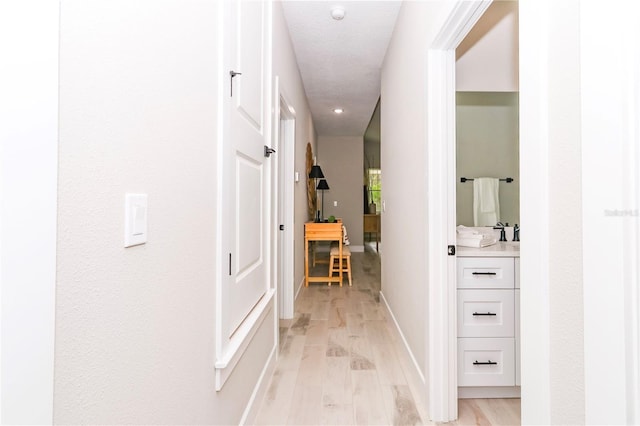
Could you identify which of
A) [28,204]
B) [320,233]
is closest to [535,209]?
[28,204]

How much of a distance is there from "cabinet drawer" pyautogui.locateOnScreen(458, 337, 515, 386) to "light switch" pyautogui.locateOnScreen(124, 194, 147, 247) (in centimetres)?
186

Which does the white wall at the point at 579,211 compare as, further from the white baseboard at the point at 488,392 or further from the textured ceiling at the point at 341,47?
the textured ceiling at the point at 341,47

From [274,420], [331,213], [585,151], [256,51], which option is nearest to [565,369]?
[585,151]

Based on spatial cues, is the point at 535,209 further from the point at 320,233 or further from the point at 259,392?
the point at 320,233

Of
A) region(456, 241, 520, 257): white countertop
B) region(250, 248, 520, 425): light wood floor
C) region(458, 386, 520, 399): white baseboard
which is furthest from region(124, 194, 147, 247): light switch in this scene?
region(458, 386, 520, 399): white baseboard

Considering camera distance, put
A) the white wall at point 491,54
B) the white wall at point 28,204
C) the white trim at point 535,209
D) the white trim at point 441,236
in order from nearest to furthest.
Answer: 1. the white wall at point 28,204
2. the white trim at point 535,209
3. the white trim at point 441,236
4. the white wall at point 491,54

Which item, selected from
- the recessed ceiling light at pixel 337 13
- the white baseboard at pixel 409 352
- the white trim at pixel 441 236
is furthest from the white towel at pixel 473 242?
the recessed ceiling light at pixel 337 13

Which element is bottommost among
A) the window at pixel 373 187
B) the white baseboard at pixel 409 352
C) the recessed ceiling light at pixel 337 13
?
the white baseboard at pixel 409 352

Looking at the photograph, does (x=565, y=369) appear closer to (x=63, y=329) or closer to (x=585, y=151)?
(x=585, y=151)

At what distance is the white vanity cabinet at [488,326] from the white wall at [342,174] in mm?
5953

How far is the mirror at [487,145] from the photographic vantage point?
286 centimetres

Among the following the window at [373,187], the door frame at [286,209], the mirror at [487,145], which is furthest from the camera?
the window at [373,187]

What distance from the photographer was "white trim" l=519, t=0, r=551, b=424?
85 cm

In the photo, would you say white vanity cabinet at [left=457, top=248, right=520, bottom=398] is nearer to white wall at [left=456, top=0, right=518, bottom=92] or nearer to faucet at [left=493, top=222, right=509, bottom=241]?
faucet at [left=493, top=222, right=509, bottom=241]
